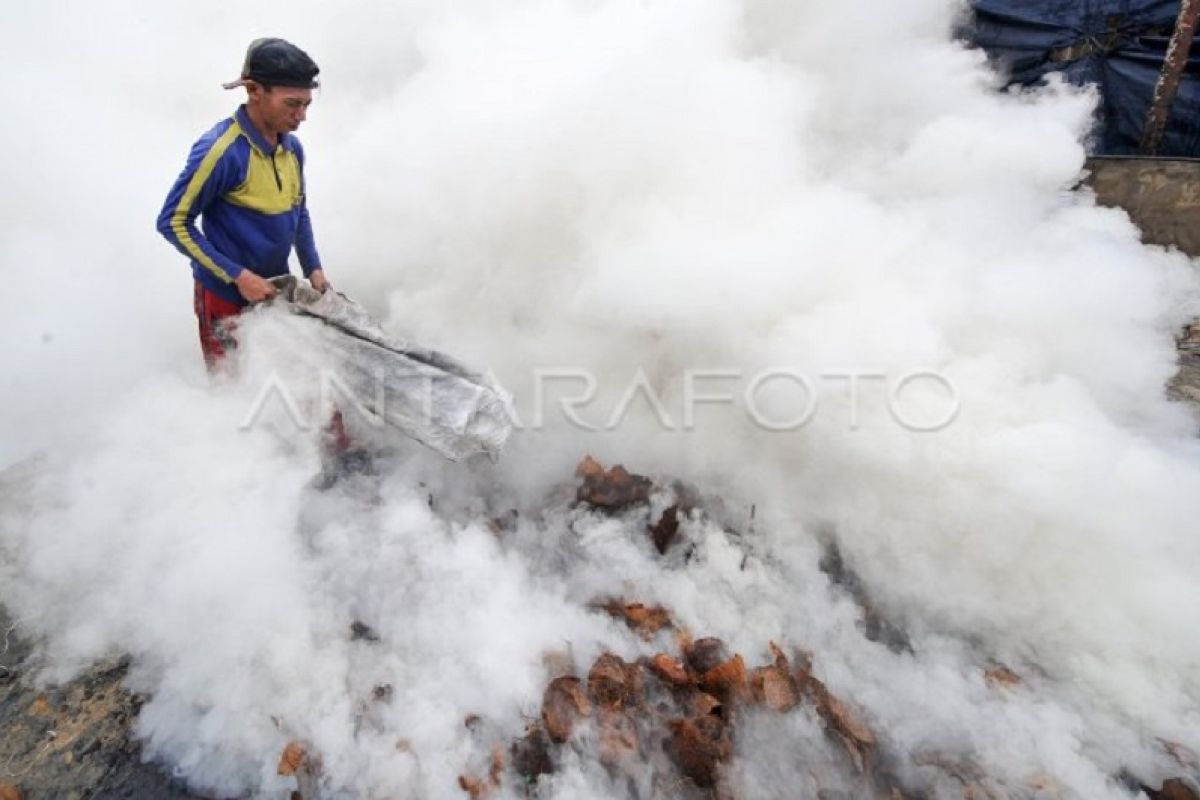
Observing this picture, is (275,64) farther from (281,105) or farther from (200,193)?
(200,193)

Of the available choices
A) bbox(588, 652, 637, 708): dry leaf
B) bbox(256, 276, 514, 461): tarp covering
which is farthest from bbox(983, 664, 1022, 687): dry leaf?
bbox(256, 276, 514, 461): tarp covering

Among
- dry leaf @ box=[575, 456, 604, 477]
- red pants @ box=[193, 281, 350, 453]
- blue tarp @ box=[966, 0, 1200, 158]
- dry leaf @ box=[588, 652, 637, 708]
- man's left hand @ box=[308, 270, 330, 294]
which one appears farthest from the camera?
blue tarp @ box=[966, 0, 1200, 158]

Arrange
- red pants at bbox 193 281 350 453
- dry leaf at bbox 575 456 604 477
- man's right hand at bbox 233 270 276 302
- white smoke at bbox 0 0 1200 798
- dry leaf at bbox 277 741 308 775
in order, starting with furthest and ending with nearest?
1. dry leaf at bbox 575 456 604 477
2. red pants at bbox 193 281 350 453
3. man's right hand at bbox 233 270 276 302
4. white smoke at bbox 0 0 1200 798
5. dry leaf at bbox 277 741 308 775

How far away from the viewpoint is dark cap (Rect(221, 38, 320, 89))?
80.7 inches

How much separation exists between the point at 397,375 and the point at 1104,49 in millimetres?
6227

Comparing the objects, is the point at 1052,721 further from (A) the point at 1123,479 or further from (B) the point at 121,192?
(B) the point at 121,192

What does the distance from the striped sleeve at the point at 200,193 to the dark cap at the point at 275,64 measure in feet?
0.65

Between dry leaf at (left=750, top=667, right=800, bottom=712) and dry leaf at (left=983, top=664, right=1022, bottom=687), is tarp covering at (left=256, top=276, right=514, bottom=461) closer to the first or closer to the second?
dry leaf at (left=750, top=667, right=800, bottom=712)

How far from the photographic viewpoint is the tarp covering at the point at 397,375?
2.38 m

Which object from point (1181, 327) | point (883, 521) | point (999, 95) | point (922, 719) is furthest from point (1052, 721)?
point (999, 95)

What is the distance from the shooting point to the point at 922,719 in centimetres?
201

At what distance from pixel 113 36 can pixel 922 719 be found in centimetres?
669

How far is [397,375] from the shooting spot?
242 centimetres

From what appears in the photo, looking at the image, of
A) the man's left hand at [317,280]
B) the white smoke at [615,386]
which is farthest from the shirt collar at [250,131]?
the white smoke at [615,386]
